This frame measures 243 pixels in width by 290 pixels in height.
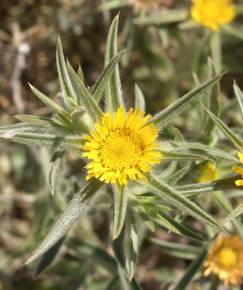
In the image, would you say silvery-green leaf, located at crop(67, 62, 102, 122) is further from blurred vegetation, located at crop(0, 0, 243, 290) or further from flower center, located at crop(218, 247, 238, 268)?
blurred vegetation, located at crop(0, 0, 243, 290)

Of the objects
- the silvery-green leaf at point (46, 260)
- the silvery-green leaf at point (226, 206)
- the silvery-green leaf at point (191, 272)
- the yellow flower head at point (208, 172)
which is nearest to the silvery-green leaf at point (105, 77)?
the yellow flower head at point (208, 172)

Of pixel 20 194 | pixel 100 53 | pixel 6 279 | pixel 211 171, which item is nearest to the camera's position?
pixel 211 171

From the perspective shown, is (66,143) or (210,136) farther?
(210,136)

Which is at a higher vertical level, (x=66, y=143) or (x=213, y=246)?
(x=66, y=143)

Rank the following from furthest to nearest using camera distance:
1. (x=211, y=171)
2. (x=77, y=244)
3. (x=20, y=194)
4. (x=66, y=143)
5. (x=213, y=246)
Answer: (x=20, y=194), (x=77, y=244), (x=213, y=246), (x=211, y=171), (x=66, y=143)

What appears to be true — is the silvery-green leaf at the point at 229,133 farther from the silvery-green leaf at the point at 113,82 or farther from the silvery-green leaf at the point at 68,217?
the silvery-green leaf at the point at 68,217

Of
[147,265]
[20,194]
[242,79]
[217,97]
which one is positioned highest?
[217,97]

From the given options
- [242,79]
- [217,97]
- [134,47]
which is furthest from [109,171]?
[242,79]

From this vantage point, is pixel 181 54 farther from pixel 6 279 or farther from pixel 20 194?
pixel 6 279
